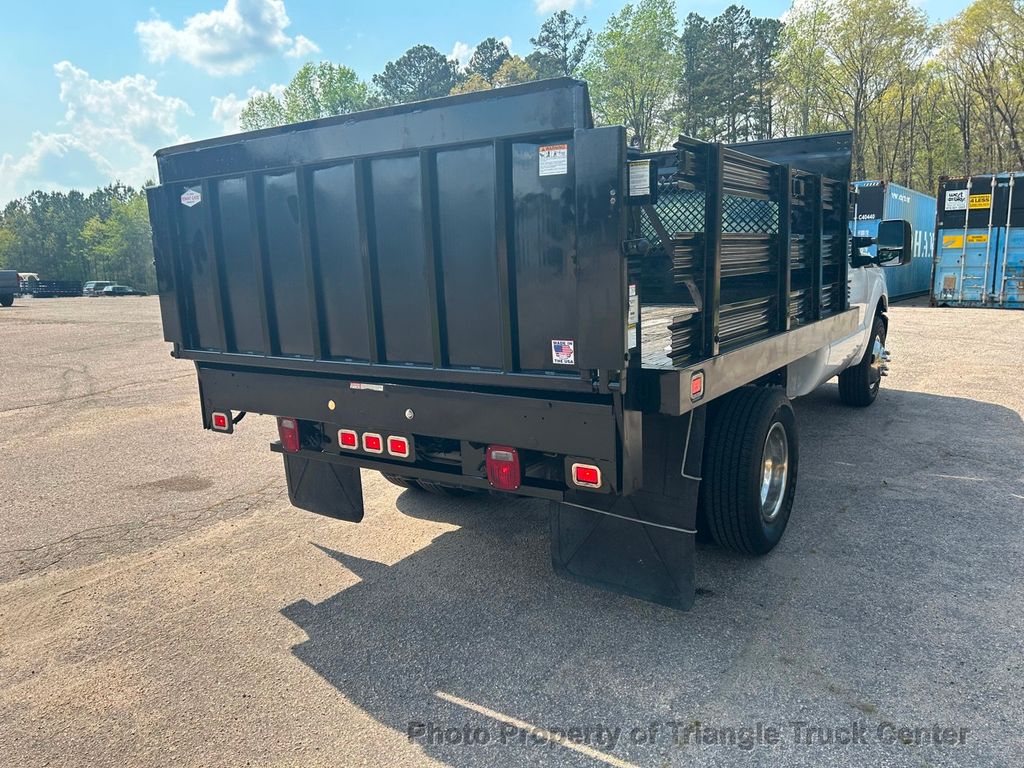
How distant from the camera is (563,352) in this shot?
280 centimetres

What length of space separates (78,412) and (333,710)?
7.53 m

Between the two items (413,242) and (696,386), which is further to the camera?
(413,242)

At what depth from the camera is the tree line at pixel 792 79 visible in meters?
34.7

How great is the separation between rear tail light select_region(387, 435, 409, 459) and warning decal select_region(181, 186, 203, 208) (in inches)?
62.1

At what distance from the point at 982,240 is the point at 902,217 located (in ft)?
6.70

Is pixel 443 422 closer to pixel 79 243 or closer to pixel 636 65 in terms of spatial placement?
pixel 636 65

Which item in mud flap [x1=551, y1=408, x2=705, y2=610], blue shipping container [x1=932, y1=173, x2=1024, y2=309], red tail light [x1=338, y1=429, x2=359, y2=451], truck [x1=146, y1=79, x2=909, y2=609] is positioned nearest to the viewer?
truck [x1=146, y1=79, x2=909, y2=609]

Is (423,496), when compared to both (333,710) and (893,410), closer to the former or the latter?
(333,710)

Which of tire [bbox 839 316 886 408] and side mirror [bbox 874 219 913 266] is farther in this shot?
tire [bbox 839 316 886 408]

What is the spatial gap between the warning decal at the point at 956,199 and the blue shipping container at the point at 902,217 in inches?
39.2

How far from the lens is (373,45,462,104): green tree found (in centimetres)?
5712

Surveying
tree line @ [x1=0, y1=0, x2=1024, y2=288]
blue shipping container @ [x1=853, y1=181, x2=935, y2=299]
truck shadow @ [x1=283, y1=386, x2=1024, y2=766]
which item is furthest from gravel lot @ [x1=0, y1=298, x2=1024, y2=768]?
tree line @ [x1=0, y1=0, x2=1024, y2=288]

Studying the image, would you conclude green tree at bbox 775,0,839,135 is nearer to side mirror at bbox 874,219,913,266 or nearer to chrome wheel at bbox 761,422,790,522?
side mirror at bbox 874,219,913,266

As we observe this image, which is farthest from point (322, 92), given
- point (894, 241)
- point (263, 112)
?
point (894, 241)
